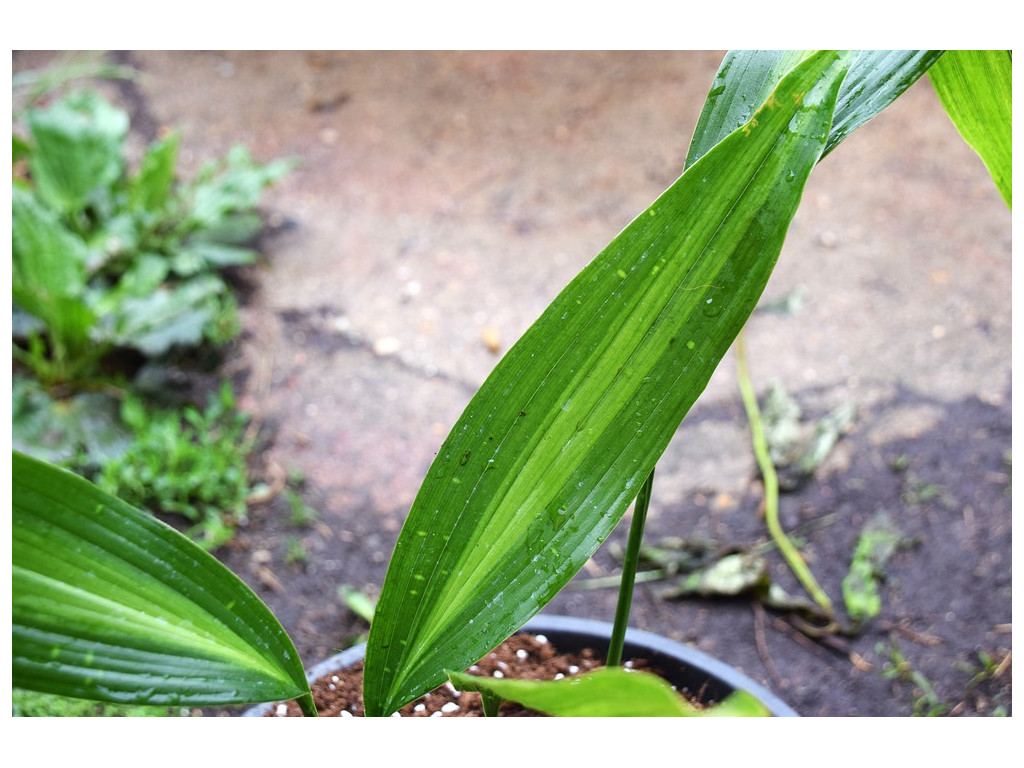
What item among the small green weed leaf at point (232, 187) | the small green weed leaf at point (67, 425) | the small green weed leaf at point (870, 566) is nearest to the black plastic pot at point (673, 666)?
the small green weed leaf at point (870, 566)

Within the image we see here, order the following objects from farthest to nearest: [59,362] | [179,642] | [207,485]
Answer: [59,362] → [207,485] → [179,642]

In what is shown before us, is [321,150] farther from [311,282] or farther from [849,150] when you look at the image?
[849,150]

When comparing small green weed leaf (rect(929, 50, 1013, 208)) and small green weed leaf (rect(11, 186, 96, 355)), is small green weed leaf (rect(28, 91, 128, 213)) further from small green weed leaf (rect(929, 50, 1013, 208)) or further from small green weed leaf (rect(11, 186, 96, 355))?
small green weed leaf (rect(929, 50, 1013, 208))

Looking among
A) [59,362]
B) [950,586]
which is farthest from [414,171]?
[950,586]

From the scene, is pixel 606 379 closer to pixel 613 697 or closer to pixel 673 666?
pixel 613 697

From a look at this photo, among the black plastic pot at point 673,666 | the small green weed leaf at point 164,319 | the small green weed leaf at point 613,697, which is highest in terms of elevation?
the small green weed leaf at point 164,319

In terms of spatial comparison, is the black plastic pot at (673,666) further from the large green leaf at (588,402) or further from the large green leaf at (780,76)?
the large green leaf at (780,76)

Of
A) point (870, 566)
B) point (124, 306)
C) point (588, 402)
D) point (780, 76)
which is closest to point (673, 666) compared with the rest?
point (588, 402)

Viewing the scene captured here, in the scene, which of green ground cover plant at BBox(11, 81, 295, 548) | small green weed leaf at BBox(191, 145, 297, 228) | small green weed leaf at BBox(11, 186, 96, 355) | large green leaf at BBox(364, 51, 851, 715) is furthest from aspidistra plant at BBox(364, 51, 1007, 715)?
small green weed leaf at BBox(191, 145, 297, 228)
